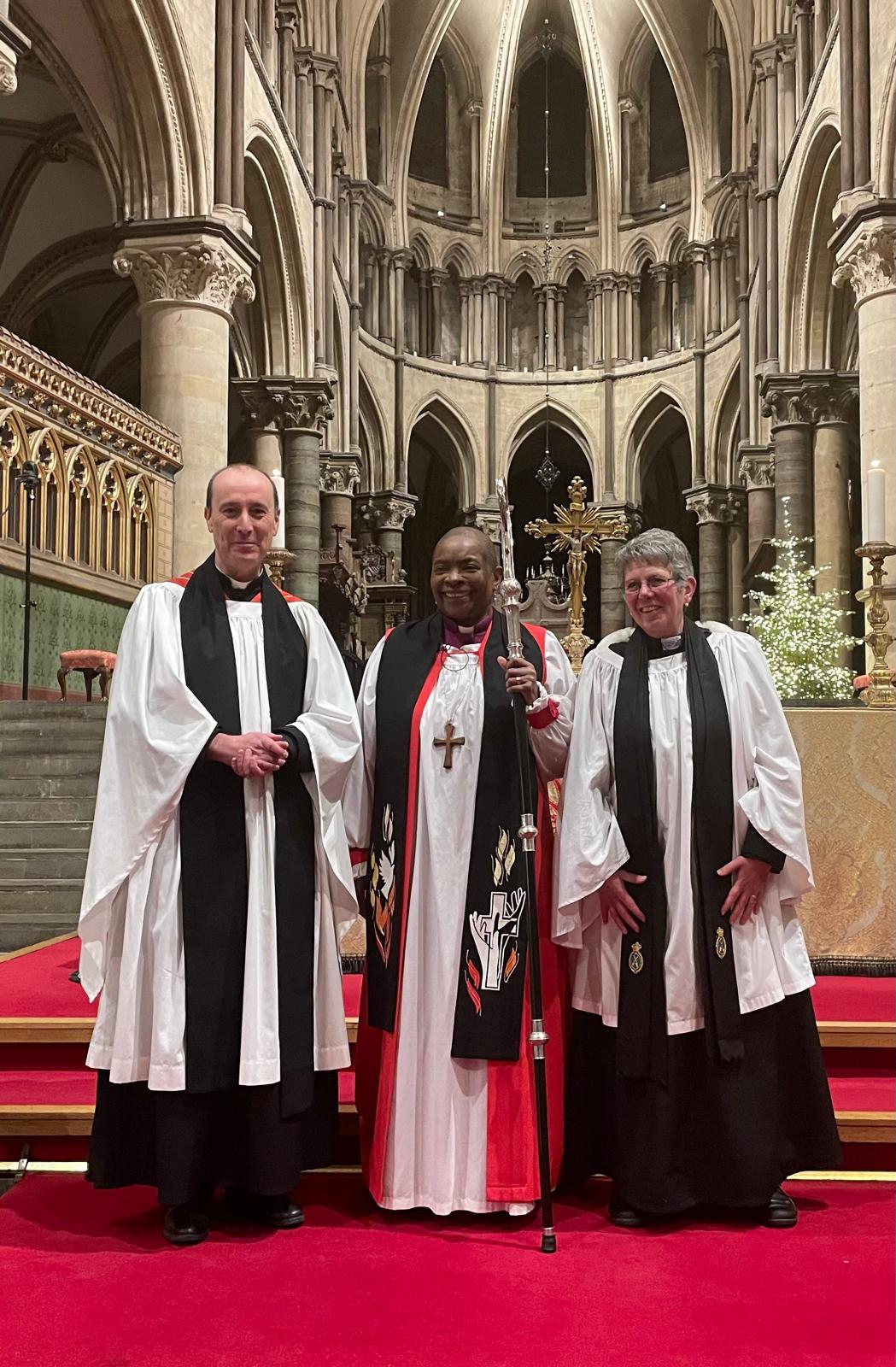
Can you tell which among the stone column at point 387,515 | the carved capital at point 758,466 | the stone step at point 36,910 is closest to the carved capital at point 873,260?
the carved capital at point 758,466

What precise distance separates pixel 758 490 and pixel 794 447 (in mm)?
3982

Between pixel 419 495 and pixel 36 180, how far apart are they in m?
14.6

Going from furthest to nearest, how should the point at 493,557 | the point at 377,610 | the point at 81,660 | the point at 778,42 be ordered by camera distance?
the point at 377,610 < the point at 778,42 < the point at 81,660 < the point at 493,557

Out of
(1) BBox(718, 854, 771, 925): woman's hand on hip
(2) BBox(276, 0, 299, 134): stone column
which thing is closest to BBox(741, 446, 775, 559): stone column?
(2) BBox(276, 0, 299, 134): stone column

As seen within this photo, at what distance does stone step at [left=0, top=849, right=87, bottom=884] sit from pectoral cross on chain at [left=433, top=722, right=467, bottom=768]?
12.1ft

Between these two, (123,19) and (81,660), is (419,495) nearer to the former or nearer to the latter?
(123,19)

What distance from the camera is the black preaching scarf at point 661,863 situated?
324 centimetres

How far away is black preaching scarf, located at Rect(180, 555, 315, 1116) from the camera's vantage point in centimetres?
318

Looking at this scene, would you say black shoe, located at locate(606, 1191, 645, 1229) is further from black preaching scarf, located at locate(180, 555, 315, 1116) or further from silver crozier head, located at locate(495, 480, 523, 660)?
silver crozier head, located at locate(495, 480, 523, 660)

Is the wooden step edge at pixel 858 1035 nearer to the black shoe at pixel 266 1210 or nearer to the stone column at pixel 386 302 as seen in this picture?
the black shoe at pixel 266 1210

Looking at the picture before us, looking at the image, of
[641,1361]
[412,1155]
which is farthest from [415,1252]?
[641,1361]

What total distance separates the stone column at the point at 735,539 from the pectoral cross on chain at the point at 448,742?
828 inches

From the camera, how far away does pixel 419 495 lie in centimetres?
3100

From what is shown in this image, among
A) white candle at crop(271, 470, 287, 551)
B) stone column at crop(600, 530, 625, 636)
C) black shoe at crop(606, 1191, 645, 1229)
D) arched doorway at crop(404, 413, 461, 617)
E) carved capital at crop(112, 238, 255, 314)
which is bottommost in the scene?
black shoe at crop(606, 1191, 645, 1229)
